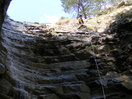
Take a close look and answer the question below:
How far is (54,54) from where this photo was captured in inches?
506

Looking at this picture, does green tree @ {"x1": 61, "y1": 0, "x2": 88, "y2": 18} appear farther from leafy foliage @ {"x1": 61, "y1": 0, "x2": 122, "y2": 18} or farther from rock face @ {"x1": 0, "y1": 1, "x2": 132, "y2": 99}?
rock face @ {"x1": 0, "y1": 1, "x2": 132, "y2": 99}

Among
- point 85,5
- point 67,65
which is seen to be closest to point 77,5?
point 85,5

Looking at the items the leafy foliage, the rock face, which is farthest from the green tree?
the rock face

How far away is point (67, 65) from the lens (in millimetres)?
11930

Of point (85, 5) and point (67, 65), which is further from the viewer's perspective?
point (85, 5)

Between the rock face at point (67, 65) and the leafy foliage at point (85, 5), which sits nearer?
the rock face at point (67, 65)

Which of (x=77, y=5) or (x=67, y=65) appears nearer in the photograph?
(x=67, y=65)

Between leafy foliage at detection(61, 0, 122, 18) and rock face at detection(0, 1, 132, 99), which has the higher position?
leafy foliage at detection(61, 0, 122, 18)

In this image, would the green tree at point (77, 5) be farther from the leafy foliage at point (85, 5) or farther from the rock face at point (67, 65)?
the rock face at point (67, 65)

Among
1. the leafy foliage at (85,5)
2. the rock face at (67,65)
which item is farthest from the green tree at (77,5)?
the rock face at (67,65)

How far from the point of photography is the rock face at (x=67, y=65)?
31.1ft

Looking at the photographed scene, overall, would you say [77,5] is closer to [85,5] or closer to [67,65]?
[85,5]

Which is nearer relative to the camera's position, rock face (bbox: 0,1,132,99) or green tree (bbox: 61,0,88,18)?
rock face (bbox: 0,1,132,99)

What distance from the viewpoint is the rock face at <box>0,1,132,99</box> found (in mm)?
9469
